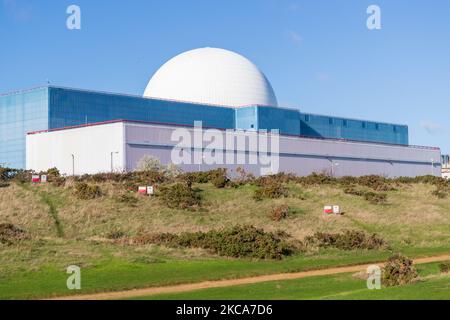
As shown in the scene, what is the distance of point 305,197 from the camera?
50.7 metres

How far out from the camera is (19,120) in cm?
9444

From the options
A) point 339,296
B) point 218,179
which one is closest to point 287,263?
point 339,296

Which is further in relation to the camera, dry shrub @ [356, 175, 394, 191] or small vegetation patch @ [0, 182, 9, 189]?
dry shrub @ [356, 175, 394, 191]

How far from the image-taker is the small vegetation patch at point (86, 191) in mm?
44316

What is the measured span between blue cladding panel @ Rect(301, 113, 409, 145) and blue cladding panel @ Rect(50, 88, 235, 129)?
731 inches

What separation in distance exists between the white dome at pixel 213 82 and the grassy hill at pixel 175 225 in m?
53.7

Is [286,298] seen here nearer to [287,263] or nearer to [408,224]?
[287,263]

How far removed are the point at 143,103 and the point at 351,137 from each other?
45.2 metres

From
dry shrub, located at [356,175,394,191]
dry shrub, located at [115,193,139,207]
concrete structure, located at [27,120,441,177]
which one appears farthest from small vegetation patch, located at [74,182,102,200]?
concrete structure, located at [27,120,441,177]

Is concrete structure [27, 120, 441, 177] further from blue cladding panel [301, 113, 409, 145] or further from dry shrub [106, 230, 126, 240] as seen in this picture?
dry shrub [106, 230, 126, 240]

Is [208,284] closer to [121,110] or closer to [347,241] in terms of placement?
[347,241]

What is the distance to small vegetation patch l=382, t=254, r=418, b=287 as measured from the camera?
2124 centimetres

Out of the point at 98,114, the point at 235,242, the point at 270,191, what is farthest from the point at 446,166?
the point at 235,242

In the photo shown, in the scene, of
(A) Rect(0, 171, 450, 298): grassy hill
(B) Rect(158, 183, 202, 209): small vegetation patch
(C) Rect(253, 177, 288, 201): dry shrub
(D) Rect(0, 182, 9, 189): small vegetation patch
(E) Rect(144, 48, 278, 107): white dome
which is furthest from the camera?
(E) Rect(144, 48, 278, 107): white dome
